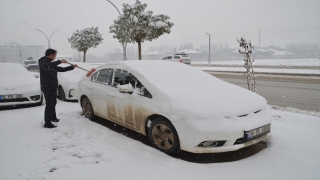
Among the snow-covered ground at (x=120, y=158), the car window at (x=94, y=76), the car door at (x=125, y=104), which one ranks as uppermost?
the car window at (x=94, y=76)

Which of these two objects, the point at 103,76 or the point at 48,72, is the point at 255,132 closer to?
the point at 103,76

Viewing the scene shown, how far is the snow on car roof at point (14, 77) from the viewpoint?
21.7ft

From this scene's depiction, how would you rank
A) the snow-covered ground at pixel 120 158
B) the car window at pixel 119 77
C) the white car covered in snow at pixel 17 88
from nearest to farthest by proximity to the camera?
the snow-covered ground at pixel 120 158, the car window at pixel 119 77, the white car covered in snow at pixel 17 88

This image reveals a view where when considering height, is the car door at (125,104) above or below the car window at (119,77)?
below

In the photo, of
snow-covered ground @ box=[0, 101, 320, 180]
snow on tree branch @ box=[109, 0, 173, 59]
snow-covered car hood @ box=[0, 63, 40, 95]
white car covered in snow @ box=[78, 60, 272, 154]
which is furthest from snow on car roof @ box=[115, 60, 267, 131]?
snow on tree branch @ box=[109, 0, 173, 59]

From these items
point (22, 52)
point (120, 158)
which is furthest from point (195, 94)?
point (22, 52)

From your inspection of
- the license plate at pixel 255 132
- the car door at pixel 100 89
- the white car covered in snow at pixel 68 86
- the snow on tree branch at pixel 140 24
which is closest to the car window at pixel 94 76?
the car door at pixel 100 89

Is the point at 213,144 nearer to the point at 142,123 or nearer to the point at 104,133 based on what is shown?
the point at 142,123

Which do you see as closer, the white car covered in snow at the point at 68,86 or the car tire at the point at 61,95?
the white car covered in snow at the point at 68,86

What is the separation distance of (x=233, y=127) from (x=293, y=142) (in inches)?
59.7

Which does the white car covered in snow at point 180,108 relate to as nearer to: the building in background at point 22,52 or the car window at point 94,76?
the car window at point 94,76

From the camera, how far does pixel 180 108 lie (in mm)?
3262

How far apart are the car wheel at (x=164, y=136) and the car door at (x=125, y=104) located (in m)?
0.40

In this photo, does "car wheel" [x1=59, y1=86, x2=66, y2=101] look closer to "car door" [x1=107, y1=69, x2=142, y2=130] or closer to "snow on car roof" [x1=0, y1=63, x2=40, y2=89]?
"snow on car roof" [x1=0, y1=63, x2=40, y2=89]
